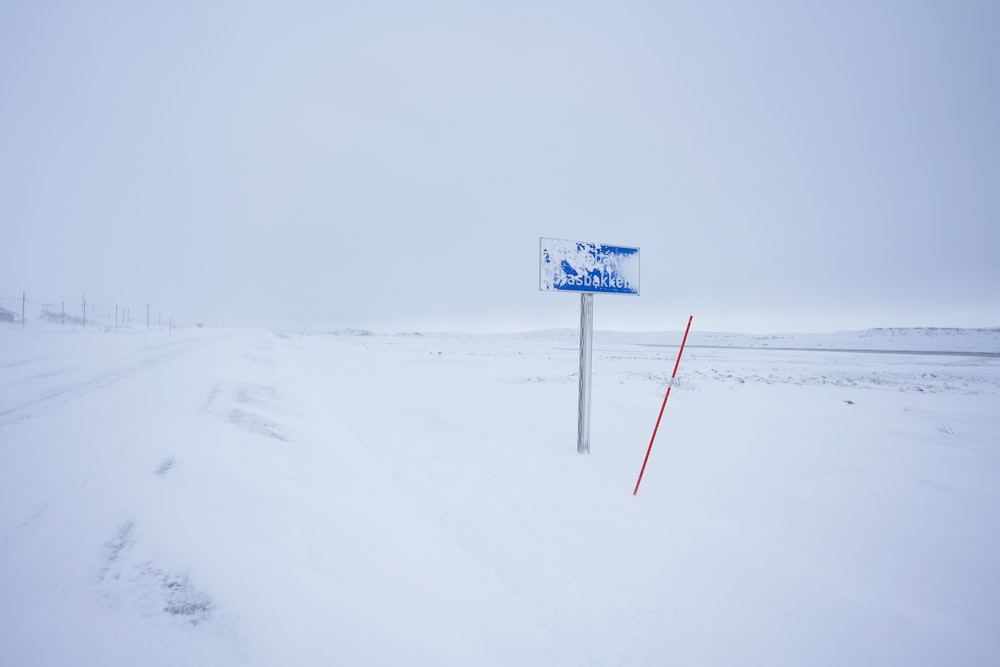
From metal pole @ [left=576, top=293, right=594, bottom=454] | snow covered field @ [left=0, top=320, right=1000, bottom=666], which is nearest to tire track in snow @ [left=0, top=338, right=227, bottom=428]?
snow covered field @ [left=0, top=320, right=1000, bottom=666]

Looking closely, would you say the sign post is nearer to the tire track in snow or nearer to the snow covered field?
the snow covered field

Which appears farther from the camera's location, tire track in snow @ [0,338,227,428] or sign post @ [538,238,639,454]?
sign post @ [538,238,639,454]

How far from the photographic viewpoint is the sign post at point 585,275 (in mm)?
7867

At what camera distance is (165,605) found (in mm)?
2955

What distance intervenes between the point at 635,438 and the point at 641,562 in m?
5.57

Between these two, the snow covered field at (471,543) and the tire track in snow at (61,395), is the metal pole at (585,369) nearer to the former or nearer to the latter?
the snow covered field at (471,543)

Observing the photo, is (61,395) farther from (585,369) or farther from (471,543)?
(585,369)

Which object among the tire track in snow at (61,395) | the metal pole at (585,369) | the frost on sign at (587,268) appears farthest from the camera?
the metal pole at (585,369)

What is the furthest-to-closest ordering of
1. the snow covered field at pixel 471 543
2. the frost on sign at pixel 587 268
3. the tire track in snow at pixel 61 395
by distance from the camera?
the frost on sign at pixel 587 268 < the tire track in snow at pixel 61 395 < the snow covered field at pixel 471 543

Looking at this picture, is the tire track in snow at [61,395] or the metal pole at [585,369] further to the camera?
the metal pole at [585,369]

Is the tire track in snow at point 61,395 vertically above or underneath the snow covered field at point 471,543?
above

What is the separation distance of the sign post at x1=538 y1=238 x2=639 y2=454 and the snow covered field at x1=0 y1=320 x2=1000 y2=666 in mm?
1194

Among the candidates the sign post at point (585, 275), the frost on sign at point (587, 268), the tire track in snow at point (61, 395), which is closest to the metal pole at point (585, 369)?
the sign post at point (585, 275)

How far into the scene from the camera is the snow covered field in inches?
116
